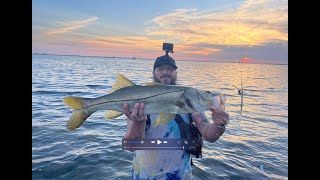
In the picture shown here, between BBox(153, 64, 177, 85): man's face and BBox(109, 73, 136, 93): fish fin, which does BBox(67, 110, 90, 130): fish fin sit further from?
BBox(153, 64, 177, 85): man's face

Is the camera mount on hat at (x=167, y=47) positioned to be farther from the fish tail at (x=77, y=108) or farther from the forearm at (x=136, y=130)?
the fish tail at (x=77, y=108)

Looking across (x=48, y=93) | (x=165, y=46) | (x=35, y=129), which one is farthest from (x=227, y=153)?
(x=48, y=93)

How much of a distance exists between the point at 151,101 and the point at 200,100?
24.4 inches

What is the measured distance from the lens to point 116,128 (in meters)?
7.73

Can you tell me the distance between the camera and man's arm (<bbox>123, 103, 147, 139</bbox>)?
325cm

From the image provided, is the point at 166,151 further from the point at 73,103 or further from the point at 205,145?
the point at 205,145

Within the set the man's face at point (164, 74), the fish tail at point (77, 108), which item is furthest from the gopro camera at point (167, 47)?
the fish tail at point (77, 108)

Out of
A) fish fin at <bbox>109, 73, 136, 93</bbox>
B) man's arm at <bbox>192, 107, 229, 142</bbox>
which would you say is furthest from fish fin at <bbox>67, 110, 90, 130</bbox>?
man's arm at <bbox>192, 107, 229, 142</bbox>

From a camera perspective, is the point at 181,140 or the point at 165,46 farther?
the point at 165,46

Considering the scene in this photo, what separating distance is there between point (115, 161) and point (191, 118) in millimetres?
3354

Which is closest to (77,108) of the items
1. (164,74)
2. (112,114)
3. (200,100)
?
(112,114)

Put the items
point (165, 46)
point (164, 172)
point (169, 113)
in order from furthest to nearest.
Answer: point (165, 46)
point (164, 172)
point (169, 113)
